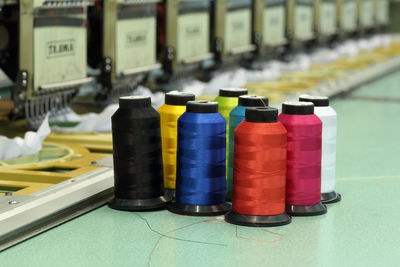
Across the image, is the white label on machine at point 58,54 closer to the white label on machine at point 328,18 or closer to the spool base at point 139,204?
the spool base at point 139,204

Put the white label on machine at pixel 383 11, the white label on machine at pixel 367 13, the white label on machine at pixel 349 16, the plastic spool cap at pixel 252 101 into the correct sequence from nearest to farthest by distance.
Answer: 1. the plastic spool cap at pixel 252 101
2. the white label on machine at pixel 349 16
3. the white label on machine at pixel 367 13
4. the white label on machine at pixel 383 11

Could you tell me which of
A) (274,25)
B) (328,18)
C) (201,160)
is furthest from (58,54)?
(328,18)

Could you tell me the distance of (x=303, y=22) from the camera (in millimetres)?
8086

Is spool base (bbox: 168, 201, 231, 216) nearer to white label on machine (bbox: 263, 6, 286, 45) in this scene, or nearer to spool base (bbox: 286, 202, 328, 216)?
spool base (bbox: 286, 202, 328, 216)

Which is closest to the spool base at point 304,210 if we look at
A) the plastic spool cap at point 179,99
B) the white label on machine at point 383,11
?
the plastic spool cap at point 179,99

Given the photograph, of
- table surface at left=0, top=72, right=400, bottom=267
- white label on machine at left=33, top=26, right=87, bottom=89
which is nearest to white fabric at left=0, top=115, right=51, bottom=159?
white label on machine at left=33, top=26, right=87, bottom=89

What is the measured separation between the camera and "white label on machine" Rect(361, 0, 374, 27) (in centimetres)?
1070

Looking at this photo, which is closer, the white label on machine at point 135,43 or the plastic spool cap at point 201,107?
the plastic spool cap at point 201,107

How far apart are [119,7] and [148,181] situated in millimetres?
2194

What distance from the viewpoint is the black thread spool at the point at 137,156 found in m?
2.51

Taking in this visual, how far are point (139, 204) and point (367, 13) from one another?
8977 mm

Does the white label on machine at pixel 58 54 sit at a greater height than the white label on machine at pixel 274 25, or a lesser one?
lesser

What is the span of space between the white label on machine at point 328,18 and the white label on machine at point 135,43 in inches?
165

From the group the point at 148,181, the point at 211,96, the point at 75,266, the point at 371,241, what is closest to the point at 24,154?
the point at 148,181
